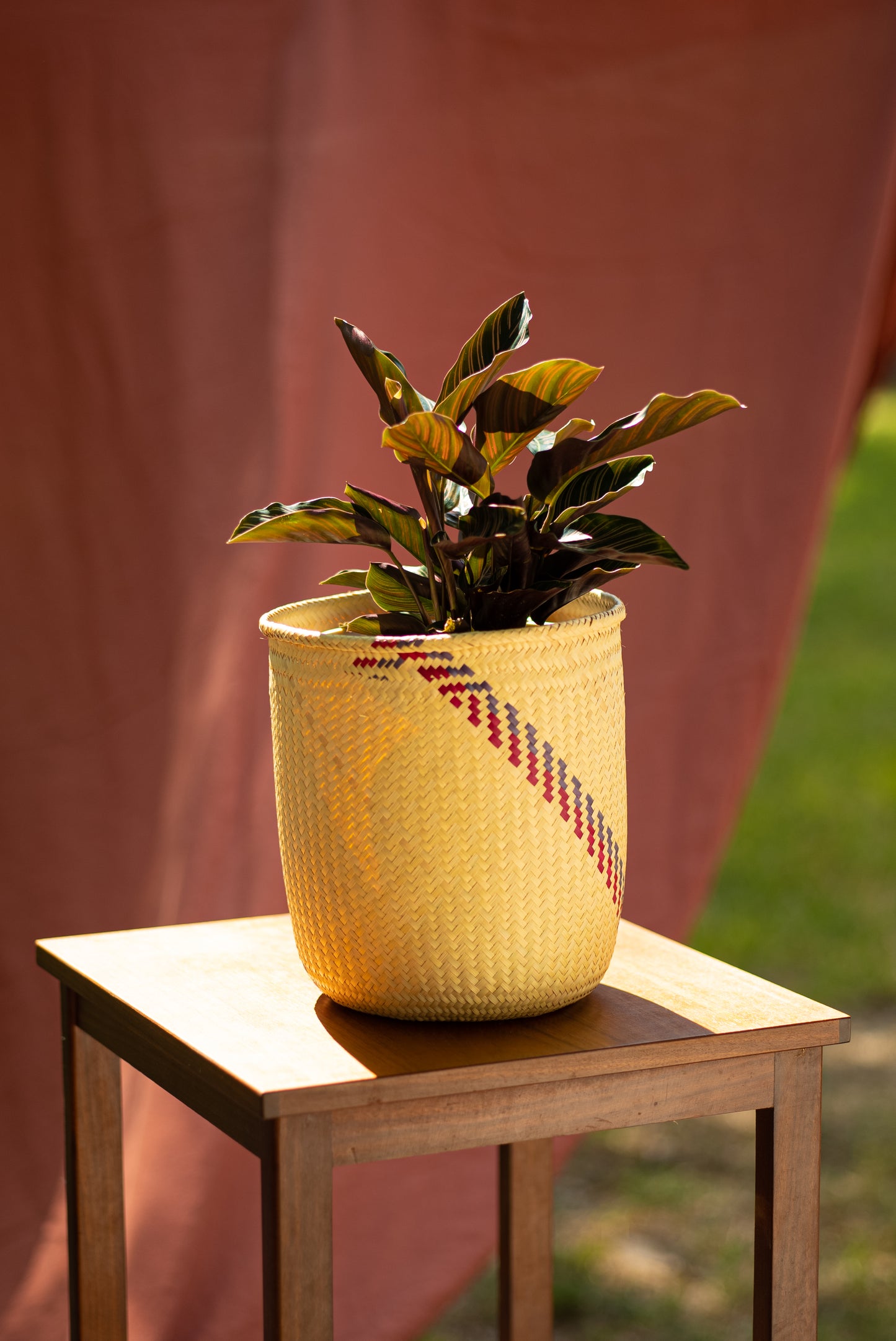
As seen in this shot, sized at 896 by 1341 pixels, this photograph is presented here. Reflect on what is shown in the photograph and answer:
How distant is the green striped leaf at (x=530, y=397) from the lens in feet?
3.04

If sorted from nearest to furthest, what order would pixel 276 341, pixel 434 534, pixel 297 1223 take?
pixel 297 1223
pixel 434 534
pixel 276 341

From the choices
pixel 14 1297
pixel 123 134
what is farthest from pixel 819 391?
pixel 14 1297

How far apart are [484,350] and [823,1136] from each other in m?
1.70

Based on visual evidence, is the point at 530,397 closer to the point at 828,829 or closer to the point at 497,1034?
the point at 497,1034

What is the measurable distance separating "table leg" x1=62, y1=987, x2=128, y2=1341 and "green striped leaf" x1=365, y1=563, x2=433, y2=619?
0.37m

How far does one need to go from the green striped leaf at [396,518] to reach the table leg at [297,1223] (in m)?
0.34

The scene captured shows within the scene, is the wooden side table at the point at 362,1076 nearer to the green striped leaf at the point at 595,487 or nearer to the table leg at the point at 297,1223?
the table leg at the point at 297,1223

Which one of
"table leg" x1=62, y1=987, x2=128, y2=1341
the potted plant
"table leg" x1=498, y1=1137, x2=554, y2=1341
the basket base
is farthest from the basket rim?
"table leg" x1=498, y1=1137, x2=554, y2=1341

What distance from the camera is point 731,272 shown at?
1.81 metres

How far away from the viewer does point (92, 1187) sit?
1.15 m

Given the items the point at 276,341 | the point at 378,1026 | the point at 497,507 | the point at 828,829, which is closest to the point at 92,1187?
the point at 378,1026

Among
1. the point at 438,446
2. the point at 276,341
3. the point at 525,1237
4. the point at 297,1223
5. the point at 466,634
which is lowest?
the point at 525,1237

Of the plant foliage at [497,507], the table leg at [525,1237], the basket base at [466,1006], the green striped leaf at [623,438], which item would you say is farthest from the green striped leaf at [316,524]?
the table leg at [525,1237]

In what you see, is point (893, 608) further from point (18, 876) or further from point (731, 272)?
point (18, 876)
